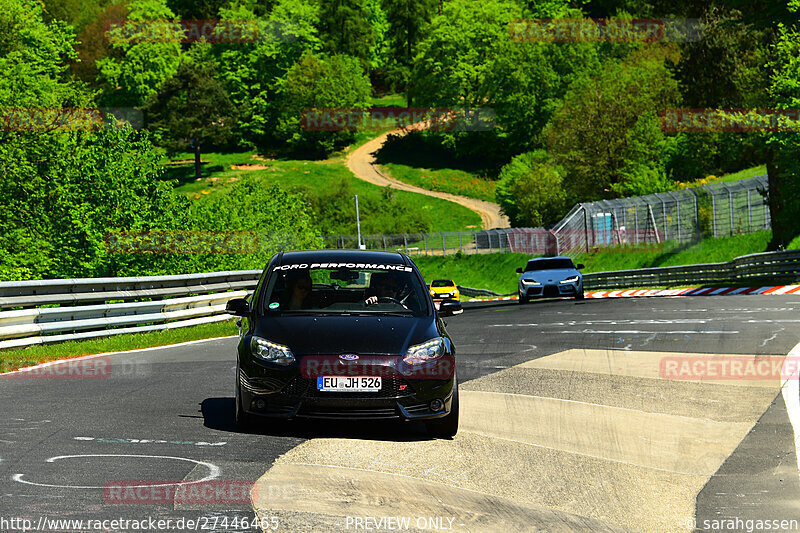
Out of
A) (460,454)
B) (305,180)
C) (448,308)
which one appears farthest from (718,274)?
(305,180)

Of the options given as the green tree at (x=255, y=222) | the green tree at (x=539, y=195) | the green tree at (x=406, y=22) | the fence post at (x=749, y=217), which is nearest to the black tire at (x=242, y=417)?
the green tree at (x=255, y=222)

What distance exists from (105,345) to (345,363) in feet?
34.1

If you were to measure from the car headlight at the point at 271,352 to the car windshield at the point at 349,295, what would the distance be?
0.62 meters

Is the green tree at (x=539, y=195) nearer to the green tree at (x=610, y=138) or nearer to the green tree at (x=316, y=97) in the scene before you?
the green tree at (x=610, y=138)

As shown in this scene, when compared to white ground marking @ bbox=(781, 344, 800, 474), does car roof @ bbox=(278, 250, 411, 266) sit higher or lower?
higher

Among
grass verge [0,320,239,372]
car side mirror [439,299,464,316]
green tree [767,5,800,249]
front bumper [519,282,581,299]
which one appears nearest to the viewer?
car side mirror [439,299,464,316]

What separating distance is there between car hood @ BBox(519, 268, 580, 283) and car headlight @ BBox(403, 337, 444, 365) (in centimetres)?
2353

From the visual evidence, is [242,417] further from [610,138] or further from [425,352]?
[610,138]

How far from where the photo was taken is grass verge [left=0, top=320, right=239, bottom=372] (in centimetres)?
1423

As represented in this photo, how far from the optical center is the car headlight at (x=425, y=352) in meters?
7.66

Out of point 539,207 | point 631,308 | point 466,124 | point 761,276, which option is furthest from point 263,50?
point 631,308

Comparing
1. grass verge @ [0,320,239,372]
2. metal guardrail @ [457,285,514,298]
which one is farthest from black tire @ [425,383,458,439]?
metal guardrail @ [457,285,514,298]

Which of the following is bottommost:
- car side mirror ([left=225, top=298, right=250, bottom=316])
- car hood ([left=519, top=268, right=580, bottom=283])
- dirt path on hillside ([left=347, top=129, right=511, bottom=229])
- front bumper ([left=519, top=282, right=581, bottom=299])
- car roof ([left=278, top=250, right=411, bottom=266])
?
dirt path on hillside ([left=347, top=129, right=511, bottom=229])

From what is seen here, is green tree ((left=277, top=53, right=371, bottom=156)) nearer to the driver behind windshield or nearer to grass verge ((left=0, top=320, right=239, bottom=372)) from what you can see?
grass verge ((left=0, top=320, right=239, bottom=372))
